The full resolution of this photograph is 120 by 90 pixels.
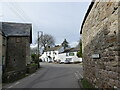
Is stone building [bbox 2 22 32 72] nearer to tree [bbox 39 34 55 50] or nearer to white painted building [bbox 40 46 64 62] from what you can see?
tree [bbox 39 34 55 50]

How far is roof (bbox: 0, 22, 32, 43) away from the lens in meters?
33.0

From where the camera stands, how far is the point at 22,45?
32.5m

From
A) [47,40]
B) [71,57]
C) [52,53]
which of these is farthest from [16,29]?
[52,53]

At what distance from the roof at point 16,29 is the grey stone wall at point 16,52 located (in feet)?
3.54

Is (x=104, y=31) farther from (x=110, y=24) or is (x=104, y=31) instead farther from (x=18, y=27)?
(x=18, y=27)

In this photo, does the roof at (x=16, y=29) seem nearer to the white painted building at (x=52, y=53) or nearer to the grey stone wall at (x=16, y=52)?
the grey stone wall at (x=16, y=52)

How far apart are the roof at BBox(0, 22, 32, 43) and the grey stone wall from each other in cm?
108

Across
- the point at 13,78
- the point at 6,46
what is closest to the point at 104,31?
the point at 13,78

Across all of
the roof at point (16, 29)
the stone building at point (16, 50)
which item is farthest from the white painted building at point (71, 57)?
the stone building at point (16, 50)

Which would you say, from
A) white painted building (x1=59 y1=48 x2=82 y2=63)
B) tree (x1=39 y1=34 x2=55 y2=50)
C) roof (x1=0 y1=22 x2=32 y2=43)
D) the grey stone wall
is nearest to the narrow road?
the grey stone wall

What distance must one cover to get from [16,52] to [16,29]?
4788 millimetres

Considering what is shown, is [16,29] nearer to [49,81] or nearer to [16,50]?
[16,50]

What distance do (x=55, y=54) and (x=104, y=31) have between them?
81.7 metres

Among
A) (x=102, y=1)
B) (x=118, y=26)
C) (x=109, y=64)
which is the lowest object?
(x=109, y=64)
